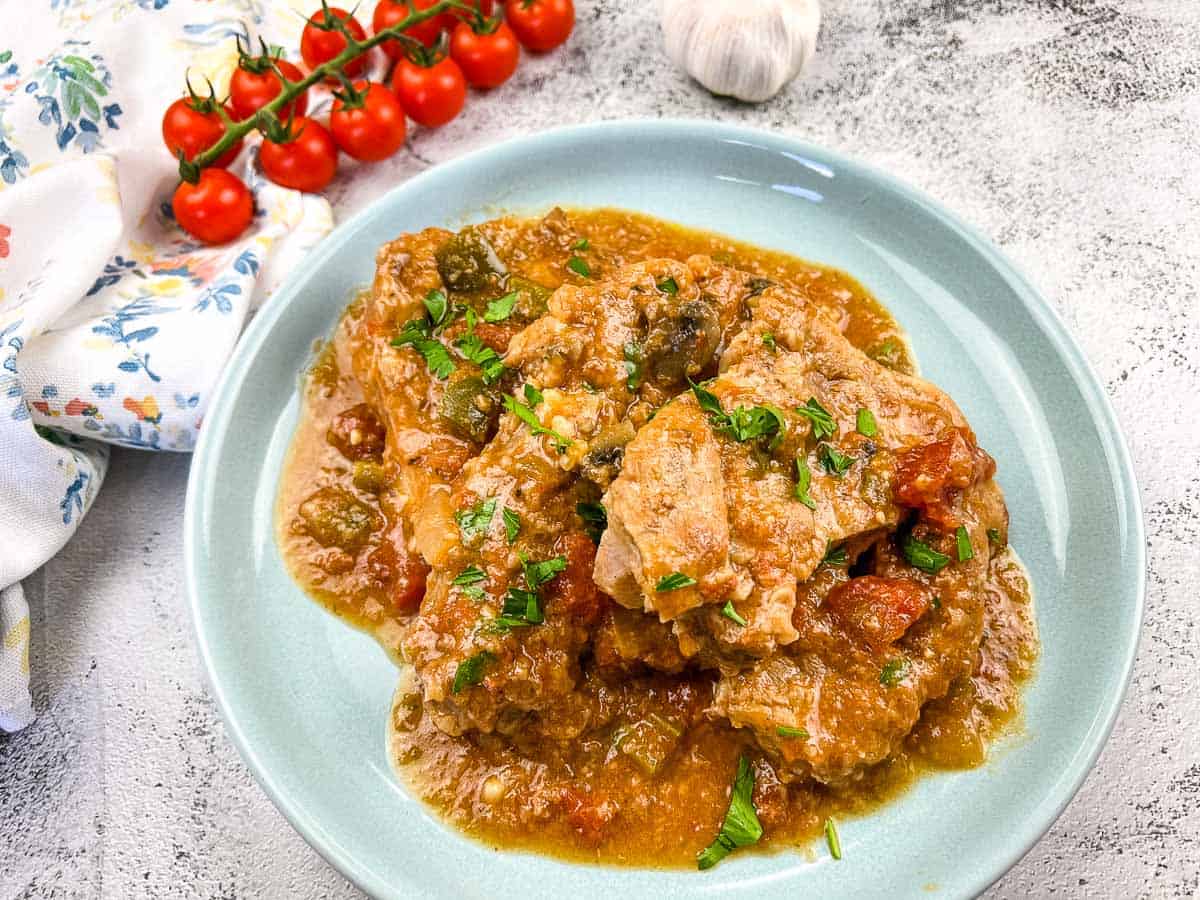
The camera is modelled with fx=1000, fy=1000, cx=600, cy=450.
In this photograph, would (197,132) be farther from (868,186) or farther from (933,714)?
(933,714)

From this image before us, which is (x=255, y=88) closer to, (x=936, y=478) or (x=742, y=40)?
(x=742, y=40)

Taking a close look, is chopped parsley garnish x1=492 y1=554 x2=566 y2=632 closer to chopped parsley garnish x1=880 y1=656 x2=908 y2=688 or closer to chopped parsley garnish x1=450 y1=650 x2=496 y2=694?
chopped parsley garnish x1=450 y1=650 x2=496 y2=694

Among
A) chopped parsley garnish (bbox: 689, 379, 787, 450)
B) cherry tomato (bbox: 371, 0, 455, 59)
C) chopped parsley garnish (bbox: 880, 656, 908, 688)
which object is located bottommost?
chopped parsley garnish (bbox: 880, 656, 908, 688)

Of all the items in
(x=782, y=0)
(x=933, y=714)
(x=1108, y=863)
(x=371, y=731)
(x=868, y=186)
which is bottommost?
(x=371, y=731)

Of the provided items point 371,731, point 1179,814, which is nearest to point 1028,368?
point 1179,814

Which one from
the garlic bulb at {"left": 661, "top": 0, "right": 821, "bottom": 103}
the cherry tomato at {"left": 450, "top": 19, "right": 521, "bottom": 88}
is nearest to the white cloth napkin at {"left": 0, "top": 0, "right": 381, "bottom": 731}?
the cherry tomato at {"left": 450, "top": 19, "right": 521, "bottom": 88}

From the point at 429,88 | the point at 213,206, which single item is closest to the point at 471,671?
the point at 213,206

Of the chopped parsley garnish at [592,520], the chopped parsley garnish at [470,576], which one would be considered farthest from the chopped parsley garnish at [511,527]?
the chopped parsley garnish at [592,520]
